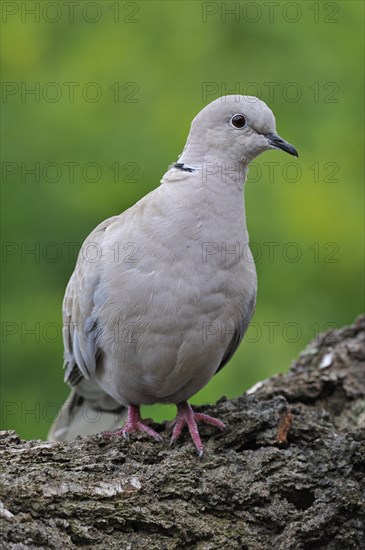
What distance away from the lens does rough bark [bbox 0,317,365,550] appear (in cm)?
330

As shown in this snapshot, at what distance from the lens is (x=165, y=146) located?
669 centimetres

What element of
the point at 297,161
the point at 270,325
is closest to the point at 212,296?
the point at 270,325

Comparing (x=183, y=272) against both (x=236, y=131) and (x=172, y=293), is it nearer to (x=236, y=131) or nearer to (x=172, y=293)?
(x=172, y=293)

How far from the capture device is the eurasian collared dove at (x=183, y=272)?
3.97 metres

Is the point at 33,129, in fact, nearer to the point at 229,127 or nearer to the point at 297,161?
the point at 297,161

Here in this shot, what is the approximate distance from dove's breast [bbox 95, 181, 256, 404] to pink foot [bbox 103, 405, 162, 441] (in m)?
0.20

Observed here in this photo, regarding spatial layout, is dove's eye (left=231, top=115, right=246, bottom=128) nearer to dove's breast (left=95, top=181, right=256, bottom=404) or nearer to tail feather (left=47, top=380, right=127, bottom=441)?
dove's breast (left=95, top=181, right=256, bottom=404)

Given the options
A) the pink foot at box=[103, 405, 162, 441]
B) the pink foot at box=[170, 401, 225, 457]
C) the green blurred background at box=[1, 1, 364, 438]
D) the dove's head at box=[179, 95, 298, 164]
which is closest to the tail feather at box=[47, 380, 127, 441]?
the pink foot at box=[103, 405, 162, 441]

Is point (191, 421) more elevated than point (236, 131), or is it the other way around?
point (236, 131)

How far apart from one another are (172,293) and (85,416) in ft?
4.96

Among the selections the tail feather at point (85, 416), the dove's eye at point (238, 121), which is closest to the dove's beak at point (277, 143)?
the dove's eye at point (238, 121)

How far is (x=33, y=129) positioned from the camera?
281 inches
